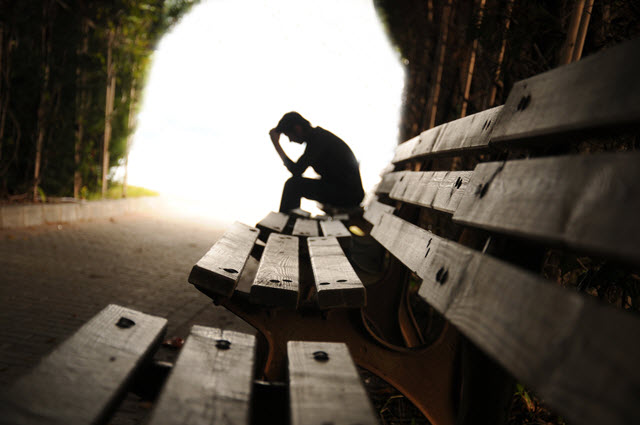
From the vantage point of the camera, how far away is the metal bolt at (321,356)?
0.89 meters

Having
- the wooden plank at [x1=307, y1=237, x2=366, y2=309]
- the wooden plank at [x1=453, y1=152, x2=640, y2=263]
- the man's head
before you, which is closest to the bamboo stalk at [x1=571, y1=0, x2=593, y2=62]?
the wooden plank at [x1=453, y1=152, x2=640, y2=263]

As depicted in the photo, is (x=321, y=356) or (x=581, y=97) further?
(x=321, y=356)

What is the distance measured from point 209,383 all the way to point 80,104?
25.6ft

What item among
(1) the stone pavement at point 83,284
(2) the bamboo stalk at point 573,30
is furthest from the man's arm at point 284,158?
(2) the bamboo stalk at point 573,30

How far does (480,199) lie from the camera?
93 centimetres

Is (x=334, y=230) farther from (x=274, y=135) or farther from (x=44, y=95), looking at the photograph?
(x=44, y=95)

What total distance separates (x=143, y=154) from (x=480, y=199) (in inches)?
823

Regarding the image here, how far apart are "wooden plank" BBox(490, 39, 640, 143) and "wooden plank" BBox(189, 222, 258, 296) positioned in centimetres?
90

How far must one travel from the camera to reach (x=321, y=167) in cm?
441

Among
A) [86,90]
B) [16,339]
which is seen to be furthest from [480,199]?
[86,90]

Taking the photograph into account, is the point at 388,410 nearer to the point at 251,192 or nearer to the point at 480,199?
the point at 480,199

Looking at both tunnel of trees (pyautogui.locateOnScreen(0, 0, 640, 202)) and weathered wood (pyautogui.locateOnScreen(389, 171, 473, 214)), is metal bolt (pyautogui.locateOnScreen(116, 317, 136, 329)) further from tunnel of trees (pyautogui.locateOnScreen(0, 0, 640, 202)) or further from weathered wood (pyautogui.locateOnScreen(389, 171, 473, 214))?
tunnel of trees (pyautogui.locateOnScreen(0, 0, 640, 202))

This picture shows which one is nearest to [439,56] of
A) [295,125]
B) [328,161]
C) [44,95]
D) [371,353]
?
[328,161]

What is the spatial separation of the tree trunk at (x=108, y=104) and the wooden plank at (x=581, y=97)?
8140 mm
